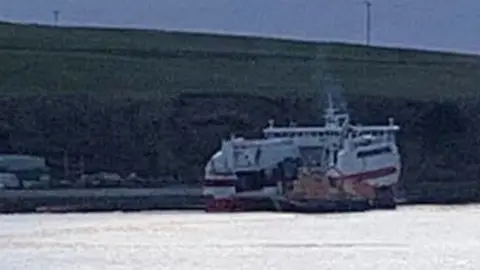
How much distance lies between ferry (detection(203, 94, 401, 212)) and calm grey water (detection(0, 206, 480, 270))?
227 centimetres

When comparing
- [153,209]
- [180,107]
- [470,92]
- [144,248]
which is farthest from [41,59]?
[144,248]

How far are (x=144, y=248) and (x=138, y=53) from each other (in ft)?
89.9

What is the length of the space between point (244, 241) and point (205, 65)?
82.3 feet

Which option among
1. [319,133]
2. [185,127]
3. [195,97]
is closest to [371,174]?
[319,133]

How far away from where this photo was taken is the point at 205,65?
45000mm

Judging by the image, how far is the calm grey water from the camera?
55.7ft

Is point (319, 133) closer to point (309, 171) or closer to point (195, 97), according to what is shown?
point (309, 171)

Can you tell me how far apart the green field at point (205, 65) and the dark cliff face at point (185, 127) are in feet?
3.26

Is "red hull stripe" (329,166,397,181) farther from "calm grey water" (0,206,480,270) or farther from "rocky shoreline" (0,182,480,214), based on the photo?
"calm grey water" (0,206,480,270)

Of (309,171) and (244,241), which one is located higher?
(309,171)

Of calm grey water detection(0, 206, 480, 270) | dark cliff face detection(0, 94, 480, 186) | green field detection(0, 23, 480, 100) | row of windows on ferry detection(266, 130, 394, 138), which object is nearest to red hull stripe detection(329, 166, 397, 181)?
row of windows on ferry detection(266, 130, 394, 138)

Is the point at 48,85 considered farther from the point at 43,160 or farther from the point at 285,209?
the point at 285,209

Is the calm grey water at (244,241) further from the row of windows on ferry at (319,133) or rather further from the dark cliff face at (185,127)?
the dark cliff face at (185,127)

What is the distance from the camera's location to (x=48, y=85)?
137 ft
